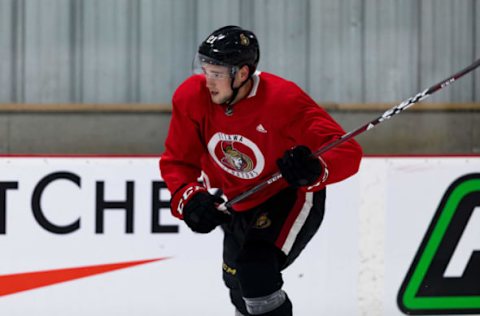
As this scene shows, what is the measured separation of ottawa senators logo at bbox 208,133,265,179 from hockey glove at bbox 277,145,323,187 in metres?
0.24

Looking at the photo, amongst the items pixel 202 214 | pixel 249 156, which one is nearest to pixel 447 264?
pixel 249 156

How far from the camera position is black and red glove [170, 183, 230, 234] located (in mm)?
2547

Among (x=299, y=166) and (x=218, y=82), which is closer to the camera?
(x=299, y=166)

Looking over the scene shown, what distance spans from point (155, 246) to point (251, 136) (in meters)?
0.90

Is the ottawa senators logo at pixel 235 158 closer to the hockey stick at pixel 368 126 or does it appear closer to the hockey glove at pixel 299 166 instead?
the hockey stick at pixel 368 126

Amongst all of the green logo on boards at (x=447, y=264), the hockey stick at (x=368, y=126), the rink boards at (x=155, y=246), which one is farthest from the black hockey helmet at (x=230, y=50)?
the green logo on boards at (x=447, y=264)

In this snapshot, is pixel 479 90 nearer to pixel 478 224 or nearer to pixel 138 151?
pixel 478 224

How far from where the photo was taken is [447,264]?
3451 mm

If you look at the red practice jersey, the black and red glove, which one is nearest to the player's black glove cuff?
the black and red glove

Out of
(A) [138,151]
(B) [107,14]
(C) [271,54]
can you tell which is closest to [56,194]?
(A) [138,151]

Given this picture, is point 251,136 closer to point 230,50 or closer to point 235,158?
point 235,158

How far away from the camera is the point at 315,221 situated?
8.86 ft

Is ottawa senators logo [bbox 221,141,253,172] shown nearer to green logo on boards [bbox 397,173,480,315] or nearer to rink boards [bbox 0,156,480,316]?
rink boards [bbox 0,156,480,316]

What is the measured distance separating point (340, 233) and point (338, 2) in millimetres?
877
